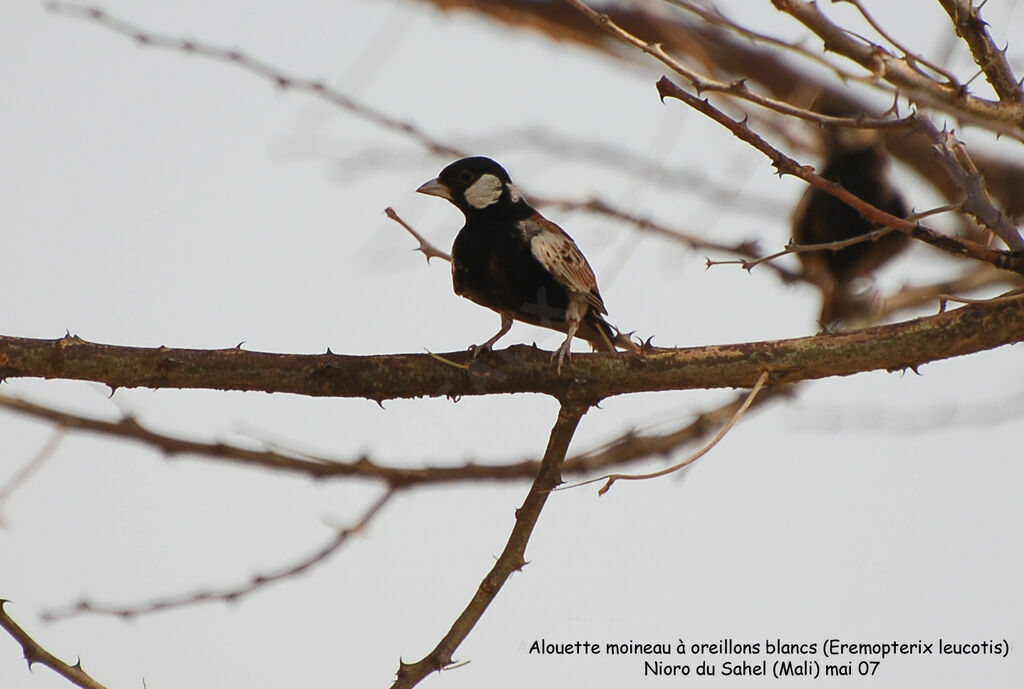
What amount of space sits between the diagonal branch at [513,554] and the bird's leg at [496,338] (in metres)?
0.32

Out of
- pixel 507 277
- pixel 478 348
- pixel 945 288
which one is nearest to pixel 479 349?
pixel 478 348

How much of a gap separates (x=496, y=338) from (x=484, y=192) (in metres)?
0.81

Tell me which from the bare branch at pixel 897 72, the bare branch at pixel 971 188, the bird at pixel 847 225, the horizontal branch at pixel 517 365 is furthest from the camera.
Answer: the bird at pixel 847 225

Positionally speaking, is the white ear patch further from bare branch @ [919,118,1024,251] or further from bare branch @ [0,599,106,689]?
bare branch @ [0,599,106,689]

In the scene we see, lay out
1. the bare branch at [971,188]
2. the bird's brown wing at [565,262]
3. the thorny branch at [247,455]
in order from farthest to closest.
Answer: the thorny branch at [247,455]
the bird's brown wing at [565,262]
the bare branch at [971,188]

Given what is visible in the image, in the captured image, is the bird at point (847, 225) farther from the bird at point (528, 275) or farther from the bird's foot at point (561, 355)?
the bird's foot at point (561, 355)

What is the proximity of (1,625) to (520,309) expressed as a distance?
187 cm

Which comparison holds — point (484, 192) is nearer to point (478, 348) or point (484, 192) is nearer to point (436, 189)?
point (436, 189)

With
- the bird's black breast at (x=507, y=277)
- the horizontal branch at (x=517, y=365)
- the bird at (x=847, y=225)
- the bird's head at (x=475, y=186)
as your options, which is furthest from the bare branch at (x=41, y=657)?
the bird at (x=847, y=225)

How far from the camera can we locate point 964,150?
3.13 metres

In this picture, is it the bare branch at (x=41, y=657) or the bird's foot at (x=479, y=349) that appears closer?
the bare branch at (x=41, y=657)

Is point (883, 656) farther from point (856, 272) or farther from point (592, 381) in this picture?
point (856, 272)

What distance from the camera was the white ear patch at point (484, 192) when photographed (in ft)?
14.3

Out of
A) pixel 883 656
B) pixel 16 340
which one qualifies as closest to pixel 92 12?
pixel 16 340
